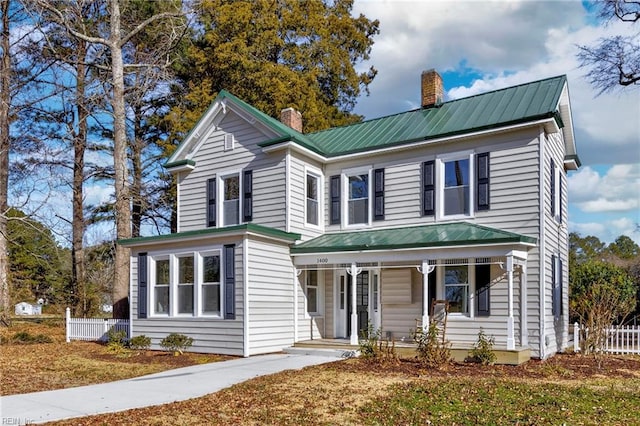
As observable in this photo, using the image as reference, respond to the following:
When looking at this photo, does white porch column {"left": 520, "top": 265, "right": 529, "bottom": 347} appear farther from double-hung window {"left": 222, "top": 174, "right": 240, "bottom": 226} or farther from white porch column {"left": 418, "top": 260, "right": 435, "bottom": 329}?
double-hung window {"left": 222, "top": 174, "right": 240, "bottom": 226}

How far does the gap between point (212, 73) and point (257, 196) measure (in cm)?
1316

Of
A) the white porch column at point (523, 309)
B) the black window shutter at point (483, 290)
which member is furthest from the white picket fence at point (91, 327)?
the white porch column at point (523, 309)

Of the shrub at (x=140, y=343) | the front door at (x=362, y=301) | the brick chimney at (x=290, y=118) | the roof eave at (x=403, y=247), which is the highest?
the brick chimney at (x=290, y=118)

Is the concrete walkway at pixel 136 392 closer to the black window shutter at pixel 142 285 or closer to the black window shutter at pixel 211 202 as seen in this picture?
the black window shutter at pixel 142 285

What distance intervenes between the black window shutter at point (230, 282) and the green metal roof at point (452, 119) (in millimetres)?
3766

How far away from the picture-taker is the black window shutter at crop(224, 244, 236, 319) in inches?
598

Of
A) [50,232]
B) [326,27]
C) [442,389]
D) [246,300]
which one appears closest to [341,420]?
[442,389]

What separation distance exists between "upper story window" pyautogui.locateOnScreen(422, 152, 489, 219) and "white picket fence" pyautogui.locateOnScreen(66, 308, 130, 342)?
10.9 m

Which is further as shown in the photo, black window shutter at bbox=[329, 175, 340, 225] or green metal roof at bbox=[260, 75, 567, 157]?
black window shutter at bbox=[329, 175, 340, 225]

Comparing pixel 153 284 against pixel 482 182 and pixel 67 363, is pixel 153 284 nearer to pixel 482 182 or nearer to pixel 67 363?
pixel 67 363

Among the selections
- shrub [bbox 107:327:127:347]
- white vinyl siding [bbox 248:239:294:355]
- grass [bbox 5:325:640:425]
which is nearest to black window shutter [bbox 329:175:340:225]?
white vinyl siding [bbox 248:239:294:355]

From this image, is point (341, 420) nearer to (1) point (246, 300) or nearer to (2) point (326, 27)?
(1) point (246, 300)

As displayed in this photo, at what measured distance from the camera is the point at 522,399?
9.05m

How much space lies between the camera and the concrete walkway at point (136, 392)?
8.30 m
